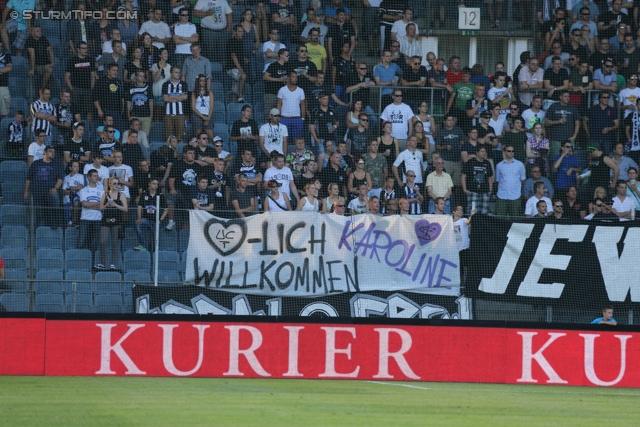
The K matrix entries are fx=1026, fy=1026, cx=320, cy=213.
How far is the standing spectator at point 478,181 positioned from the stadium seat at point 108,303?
6.60m

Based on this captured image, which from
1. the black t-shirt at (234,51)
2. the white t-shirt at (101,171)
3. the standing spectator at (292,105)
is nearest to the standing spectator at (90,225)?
the white t-shirt at (101,171)

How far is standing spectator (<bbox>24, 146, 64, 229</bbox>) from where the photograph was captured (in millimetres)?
17719

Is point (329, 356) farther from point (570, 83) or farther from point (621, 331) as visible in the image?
point (570, 83)

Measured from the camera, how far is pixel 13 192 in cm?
1844

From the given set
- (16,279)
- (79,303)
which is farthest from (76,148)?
(79,303)

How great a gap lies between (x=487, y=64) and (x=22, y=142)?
11.2m

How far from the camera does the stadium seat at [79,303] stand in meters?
16.7

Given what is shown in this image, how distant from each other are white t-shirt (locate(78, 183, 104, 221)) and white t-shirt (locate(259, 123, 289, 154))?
345 cm

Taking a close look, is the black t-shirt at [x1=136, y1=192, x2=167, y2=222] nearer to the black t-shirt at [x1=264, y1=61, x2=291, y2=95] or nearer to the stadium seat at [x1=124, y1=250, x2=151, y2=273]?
the stadium seat at [x1=124, y1=250, x2=151, y2=273]

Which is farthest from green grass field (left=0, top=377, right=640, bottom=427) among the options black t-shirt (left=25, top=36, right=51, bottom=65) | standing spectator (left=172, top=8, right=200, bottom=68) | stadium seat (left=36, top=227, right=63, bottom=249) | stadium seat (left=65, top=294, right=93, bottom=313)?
standing spectator (left=172, top=8, right=200, bottom=68)

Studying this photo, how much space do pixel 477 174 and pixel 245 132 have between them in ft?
14.6

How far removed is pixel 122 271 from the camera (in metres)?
17.2

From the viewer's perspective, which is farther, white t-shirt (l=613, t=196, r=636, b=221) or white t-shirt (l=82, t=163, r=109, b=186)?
white t-shirt (l=613, t=196, r=636, b=221)

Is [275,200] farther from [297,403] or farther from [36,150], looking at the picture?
[297,403]
